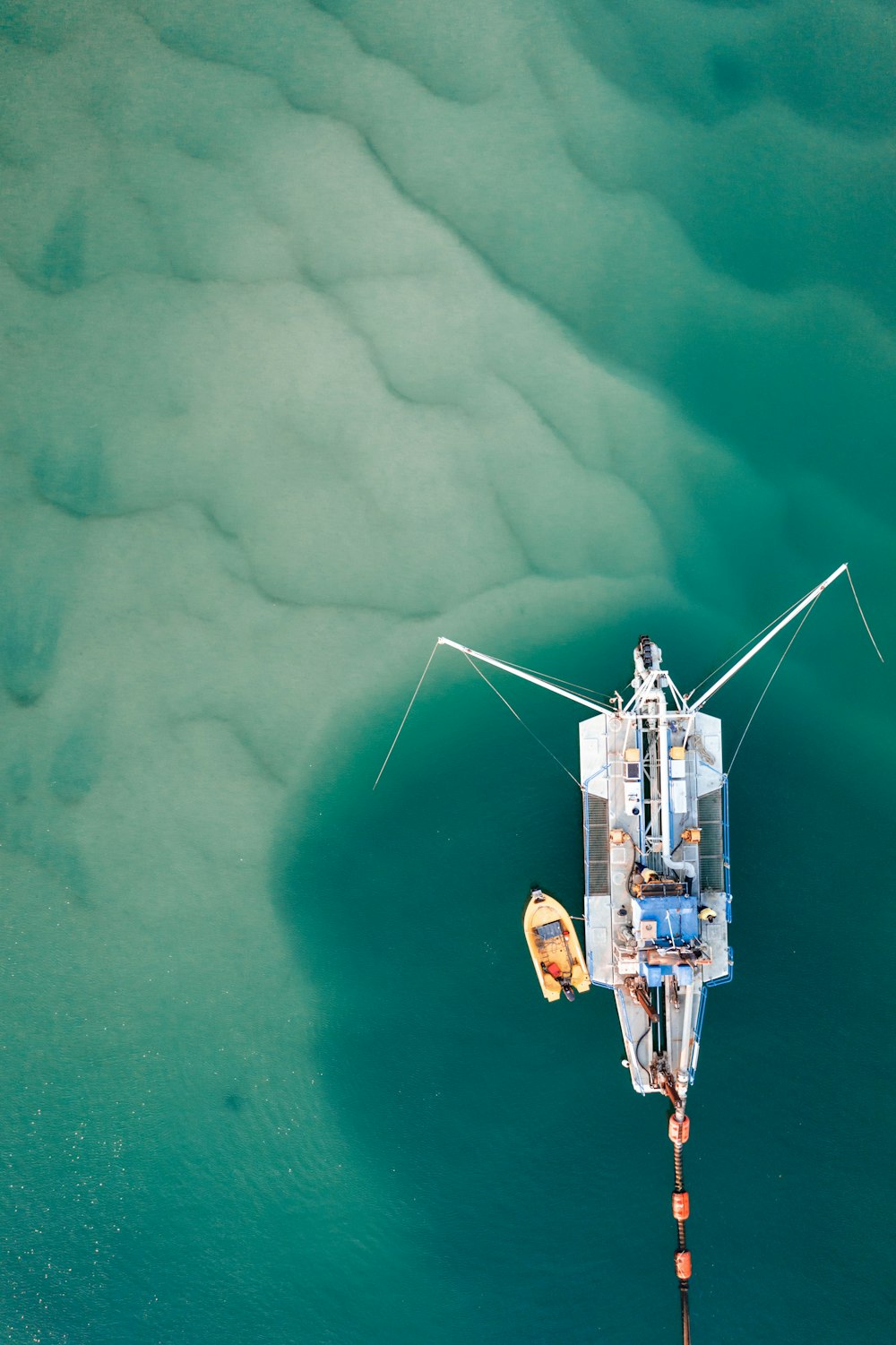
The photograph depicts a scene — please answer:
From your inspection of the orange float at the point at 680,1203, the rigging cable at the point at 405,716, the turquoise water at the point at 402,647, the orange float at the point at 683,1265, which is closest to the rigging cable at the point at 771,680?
the turquoise water at the point at 402,647

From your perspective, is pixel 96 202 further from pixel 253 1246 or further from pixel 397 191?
pixel 253 1246

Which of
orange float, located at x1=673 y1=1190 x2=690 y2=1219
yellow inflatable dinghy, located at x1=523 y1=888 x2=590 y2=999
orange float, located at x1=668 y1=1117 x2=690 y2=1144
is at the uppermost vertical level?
yellow inflatable dinghy, located at x1=523 y1=888 x2=590 y2=999

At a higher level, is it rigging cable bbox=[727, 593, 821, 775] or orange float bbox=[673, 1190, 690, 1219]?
rigging cable bbox=[727, 593, 821, 775]

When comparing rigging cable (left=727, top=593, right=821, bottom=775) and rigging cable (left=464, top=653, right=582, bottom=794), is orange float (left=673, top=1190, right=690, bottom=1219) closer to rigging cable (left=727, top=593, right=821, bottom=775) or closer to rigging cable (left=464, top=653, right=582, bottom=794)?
rigging cable (left=464, top=653, right=582, bottom=794)

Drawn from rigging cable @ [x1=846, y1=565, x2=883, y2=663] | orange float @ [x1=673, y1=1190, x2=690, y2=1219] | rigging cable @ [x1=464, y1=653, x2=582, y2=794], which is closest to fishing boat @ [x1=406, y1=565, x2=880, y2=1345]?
orange float @ [x1=673, y1=1190, x2=690, y2=1219]

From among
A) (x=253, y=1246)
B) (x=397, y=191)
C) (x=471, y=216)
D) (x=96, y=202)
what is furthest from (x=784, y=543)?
Result: (x=253, y=1246)
